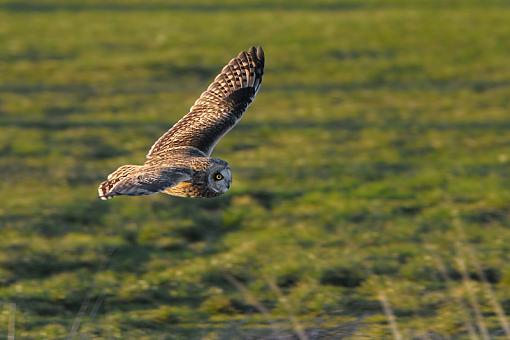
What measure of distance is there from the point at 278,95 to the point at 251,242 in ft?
24.0

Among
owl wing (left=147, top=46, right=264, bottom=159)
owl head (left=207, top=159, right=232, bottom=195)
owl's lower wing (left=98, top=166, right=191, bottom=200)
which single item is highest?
owl wing (left=147, top=46, right=264, bottom=159)

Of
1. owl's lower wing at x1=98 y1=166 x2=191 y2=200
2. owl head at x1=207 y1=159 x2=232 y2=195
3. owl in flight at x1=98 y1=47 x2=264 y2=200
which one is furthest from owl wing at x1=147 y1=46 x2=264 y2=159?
owl's lower wing at x1=98 y1=166 x2=191 y2=200

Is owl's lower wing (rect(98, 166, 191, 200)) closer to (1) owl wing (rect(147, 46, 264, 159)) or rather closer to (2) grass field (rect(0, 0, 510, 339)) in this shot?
(1) owl wing (rect(147, 46, 264, 159))

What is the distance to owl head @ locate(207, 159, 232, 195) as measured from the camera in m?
6.25

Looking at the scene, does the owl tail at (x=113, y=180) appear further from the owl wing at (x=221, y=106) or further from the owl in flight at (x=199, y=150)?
the owl wing at (x=221, y=106)

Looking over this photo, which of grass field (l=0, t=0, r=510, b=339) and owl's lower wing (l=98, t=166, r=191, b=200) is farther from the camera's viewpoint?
grass field (l=0, t=0, r=510, b=339)

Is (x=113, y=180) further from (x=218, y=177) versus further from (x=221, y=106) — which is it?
(x=221, y=106)

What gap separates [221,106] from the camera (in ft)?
25.5

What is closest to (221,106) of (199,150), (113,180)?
(199,150)

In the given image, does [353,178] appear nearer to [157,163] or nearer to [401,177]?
[401,177]

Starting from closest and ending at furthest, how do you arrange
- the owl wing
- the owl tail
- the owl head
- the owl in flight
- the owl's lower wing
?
1. the owl's lower wing
2. the owl in flight
3. the owl tail
4. the owl head
5. the owl wing

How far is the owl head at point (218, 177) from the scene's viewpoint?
625 cm

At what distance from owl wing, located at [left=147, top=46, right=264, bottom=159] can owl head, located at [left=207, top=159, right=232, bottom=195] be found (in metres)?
0.85

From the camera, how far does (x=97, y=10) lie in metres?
25.8
